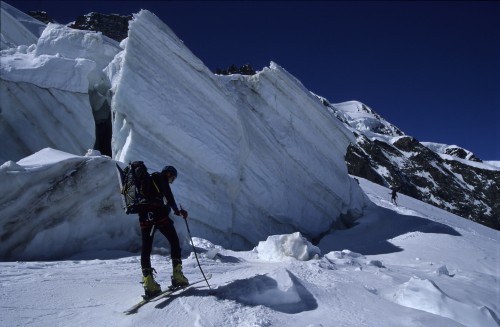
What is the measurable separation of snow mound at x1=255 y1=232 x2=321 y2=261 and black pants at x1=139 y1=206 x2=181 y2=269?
3223mm

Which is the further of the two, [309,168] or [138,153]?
[309,168]

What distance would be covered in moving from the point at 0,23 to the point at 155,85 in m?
15.5

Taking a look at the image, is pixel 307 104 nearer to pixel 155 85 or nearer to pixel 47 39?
pixel 155 85

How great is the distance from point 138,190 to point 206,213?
6.97 meters

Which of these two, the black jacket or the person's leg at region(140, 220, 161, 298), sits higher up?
the black jacket

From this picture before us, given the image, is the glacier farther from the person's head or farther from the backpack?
the person's head

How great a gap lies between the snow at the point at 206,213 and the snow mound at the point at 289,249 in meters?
0.04

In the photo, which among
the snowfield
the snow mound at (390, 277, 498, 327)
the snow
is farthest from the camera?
the snow mound at (390, 277, 498, 327)

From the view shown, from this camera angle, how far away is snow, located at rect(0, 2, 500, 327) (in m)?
4.02

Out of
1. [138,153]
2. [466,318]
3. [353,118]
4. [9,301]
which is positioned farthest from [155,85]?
[353,118]

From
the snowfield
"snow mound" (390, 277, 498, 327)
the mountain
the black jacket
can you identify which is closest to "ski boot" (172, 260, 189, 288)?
the snowfield

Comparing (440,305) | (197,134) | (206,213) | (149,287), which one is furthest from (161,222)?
(197,134)

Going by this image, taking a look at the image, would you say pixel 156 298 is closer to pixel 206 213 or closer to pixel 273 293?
pixel 273 293

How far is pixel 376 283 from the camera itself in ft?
17.5
